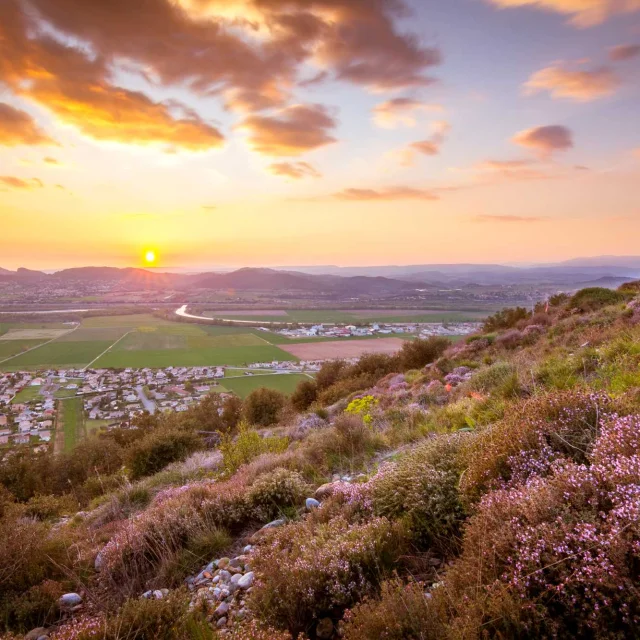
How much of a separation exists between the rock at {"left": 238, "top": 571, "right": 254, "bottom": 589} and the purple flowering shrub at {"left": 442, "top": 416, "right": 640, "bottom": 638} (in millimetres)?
2222

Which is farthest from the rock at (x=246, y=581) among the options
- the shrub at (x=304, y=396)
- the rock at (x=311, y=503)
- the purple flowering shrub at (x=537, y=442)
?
the shrub at (x=304, y=396)

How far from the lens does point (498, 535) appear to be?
2541 millimetres

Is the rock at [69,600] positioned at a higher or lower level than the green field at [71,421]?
higher

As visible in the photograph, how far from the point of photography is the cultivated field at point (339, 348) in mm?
48787

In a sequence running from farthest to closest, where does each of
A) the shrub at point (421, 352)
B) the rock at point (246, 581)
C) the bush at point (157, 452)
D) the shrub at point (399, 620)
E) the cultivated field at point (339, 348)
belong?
1. the cultivated field at point (339, 348)
2. the shrub at point (421, 352)
3. the bush at point (157, 452)
4. the rock at point (246, 581)
5. the shrub at point (399, 620)

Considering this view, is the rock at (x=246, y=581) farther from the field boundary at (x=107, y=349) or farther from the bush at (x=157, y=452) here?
the field boundary at (x=107, y=349)

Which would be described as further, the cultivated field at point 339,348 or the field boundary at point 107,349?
the field boundary at point 107,349

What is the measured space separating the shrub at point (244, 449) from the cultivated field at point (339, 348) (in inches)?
1480

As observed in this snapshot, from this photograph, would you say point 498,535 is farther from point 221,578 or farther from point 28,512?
point 28,512

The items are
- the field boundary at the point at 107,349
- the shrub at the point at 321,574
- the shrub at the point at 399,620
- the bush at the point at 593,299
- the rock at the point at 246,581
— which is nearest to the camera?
the shrub at the point at 399,620

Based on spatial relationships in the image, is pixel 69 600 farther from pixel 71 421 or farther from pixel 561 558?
pixel 71 421

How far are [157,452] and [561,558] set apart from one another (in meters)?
14.9

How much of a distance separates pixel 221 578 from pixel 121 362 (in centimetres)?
5519

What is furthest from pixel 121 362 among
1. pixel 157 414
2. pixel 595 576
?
pixel 595 576
